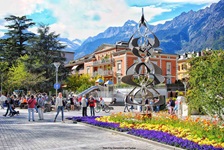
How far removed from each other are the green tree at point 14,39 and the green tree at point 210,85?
46727 mm

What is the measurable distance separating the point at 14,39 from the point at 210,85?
161ft

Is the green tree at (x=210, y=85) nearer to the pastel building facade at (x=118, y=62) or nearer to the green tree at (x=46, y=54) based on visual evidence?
the green tree at (x=46, y=54)

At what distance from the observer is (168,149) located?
32.9 ft

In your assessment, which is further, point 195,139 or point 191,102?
point 191,102

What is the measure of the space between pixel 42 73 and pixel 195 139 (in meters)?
38.8

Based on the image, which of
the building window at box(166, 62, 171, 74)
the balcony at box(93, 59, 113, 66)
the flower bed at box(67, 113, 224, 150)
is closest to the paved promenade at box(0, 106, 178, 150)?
the flower bed at box(67, 113, 224, 150)

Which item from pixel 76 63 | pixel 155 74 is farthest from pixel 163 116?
pixel 76 63

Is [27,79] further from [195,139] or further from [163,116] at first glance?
[195,139]

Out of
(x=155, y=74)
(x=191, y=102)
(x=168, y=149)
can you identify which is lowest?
(x=168, y=149)

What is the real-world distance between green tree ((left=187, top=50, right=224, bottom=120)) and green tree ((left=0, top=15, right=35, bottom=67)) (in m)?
46.7

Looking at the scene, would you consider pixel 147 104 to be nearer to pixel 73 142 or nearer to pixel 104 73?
pixel 73 142

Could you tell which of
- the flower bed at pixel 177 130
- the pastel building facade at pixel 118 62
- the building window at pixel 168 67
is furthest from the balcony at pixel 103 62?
the flower bed at pixel 177 130

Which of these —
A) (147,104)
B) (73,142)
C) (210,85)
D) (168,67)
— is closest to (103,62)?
(168,67)

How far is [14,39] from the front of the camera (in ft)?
180
